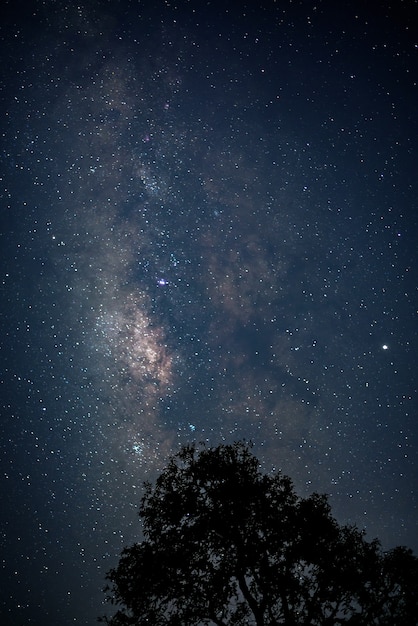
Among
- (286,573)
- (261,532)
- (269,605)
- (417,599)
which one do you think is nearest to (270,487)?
(261,532)

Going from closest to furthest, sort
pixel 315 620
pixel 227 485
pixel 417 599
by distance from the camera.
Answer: pixel 315 620
pixel 417 599
pixel 227 485

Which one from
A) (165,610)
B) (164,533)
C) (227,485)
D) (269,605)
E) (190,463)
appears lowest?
(269,605)

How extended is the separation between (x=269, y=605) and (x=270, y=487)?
352cm

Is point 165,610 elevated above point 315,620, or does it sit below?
above

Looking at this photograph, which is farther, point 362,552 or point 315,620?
point 362,552

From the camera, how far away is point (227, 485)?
1302cm

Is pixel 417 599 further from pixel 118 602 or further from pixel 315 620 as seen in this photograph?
pixel 118 602

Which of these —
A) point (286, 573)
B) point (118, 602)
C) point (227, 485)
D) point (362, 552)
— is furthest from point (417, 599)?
point (118, 602)

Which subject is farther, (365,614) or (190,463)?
(190,463)

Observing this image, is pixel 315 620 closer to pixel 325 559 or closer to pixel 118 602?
pixel 325 559

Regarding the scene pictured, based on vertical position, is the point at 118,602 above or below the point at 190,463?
below

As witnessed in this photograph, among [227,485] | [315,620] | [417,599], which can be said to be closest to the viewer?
[315,620]

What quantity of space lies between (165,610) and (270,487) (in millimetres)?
5297

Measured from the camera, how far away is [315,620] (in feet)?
36.2
